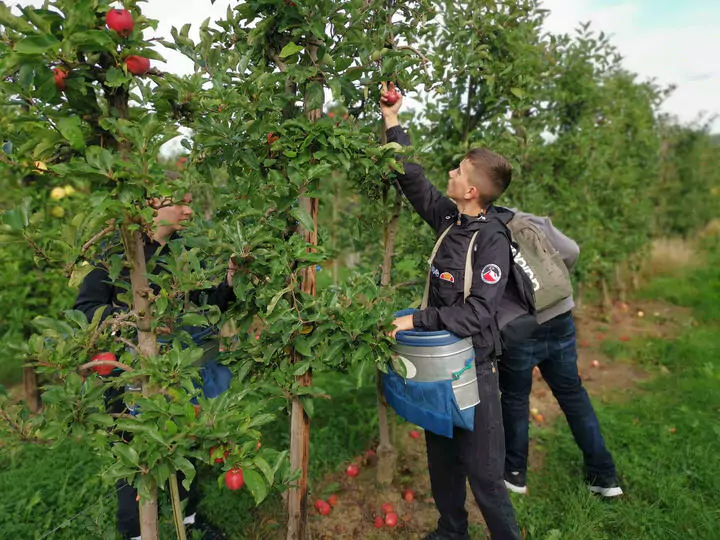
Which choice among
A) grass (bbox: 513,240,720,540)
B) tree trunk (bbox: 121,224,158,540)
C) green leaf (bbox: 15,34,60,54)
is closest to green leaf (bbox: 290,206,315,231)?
tree trunk (bbox: 121,224,158,540)

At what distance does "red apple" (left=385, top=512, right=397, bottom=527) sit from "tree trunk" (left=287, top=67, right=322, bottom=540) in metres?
0.69

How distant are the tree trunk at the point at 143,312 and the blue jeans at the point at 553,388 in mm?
2018

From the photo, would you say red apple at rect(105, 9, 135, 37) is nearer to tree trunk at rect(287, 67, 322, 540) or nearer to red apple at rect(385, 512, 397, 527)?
tree trunk at rect(287, 67, 322, 540)

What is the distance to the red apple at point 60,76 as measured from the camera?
1309 millimetres

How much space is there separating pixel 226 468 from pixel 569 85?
5.37m

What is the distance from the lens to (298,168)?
1.80 metres

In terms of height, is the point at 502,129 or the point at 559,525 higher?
the point at 502,129

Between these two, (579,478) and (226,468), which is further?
(579,478)

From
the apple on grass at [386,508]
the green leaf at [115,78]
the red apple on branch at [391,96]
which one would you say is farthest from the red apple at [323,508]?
the green leaf at [115,78]

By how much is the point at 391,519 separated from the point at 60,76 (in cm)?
268

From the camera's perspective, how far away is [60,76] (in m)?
1.32

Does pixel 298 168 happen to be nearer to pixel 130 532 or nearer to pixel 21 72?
pixel 21 72

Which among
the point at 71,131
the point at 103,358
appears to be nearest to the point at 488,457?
the point at 103,358

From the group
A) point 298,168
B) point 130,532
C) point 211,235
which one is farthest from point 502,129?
point 130,532
